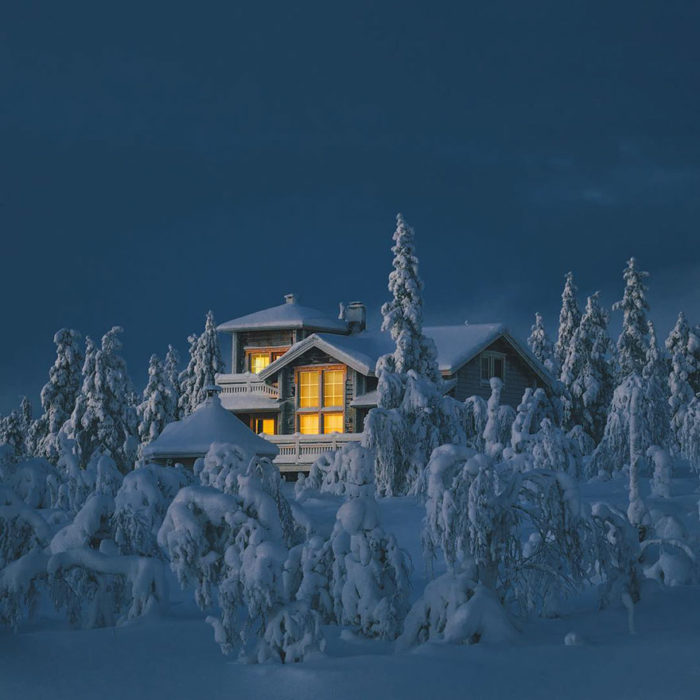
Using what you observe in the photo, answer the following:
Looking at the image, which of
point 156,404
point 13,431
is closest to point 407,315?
point 156,404

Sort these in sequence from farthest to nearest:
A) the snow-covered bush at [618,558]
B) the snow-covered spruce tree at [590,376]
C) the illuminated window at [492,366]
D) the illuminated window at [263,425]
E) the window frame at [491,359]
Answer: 1. the snow-covered spruce tree at [590,376]
2. the illuminated window at [263,425]
3. the illuminated window at [492,366]
4. the window frame at [491,359]
5. the snow-covered bush at [618,558]

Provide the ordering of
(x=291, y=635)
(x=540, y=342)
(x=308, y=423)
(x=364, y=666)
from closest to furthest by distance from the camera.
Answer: (x=364, y=666), (x=291, y=635), (x=308, y=423), (x=540, y=342)

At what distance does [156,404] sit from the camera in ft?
184

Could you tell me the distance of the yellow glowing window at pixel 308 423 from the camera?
46581 mm

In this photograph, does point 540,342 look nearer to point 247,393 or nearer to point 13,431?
point 247,393

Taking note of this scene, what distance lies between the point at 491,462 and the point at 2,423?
63.2 metres

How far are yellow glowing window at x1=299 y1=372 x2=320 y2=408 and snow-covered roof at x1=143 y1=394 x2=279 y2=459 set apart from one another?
403 inches

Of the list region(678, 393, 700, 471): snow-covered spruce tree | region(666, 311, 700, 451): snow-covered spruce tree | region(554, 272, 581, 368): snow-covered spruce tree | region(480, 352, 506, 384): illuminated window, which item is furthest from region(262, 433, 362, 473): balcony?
region(554, 272, 581, 368): snow-covered spruce tree

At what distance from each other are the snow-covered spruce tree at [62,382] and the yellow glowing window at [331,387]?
51.1 ft

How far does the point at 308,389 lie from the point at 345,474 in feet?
64.5

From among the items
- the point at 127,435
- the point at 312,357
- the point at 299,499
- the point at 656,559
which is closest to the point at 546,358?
the point at 312,357

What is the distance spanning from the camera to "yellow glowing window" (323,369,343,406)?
152 feet

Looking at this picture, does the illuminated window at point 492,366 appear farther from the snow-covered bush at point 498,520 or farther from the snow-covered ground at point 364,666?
the snow-covered bush at point 498,520

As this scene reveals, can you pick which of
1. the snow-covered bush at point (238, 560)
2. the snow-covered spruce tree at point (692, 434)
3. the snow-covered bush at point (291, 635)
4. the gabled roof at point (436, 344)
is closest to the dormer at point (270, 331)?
the gabled roof at point (436, 344)
